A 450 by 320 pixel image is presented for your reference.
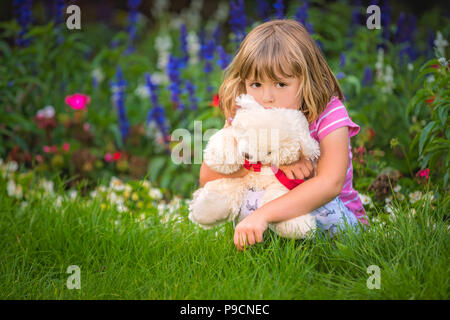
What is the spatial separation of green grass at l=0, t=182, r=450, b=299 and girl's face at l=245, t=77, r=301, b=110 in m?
0.56

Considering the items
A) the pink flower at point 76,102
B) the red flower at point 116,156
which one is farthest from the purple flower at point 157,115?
the pink flower at point 76,102

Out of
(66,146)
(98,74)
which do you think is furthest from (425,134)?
(98,74)

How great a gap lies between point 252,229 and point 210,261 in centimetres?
35

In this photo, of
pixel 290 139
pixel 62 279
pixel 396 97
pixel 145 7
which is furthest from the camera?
pixel 145 7

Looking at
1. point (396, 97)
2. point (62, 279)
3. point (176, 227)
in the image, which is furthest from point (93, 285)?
point (396, 97)

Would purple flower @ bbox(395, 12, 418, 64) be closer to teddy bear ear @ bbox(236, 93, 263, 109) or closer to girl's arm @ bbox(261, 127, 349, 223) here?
girl's arm @ bbox(261, 127, 349, 223)

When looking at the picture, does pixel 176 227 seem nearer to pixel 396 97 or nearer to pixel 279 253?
pixel 279 253

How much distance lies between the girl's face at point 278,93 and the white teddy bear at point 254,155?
0.35 ft

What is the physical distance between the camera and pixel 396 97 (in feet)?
11.8

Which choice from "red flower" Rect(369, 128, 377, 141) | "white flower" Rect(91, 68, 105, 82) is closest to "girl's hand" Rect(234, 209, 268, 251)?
"red flower" Rect(369, 128, 377, 141)

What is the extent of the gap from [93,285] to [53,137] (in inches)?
88.3

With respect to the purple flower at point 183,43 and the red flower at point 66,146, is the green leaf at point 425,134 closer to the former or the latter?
the purple flower at point 183,43

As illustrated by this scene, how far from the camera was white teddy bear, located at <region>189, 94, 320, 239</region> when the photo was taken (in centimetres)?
172

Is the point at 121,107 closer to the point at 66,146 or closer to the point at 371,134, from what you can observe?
the point at 66,146
